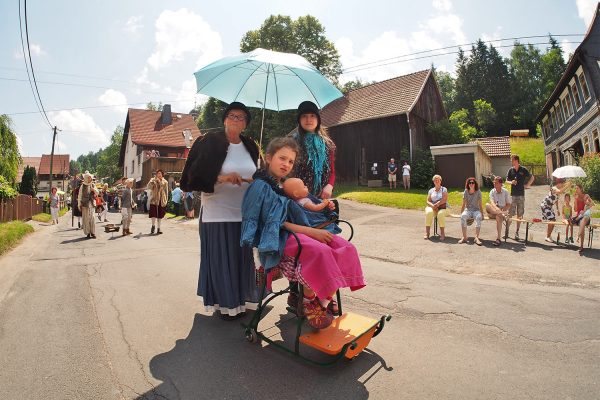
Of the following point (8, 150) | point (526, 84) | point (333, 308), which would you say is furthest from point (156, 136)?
point (526, 84)

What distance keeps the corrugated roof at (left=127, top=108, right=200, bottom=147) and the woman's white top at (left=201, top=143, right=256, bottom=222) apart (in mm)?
34730

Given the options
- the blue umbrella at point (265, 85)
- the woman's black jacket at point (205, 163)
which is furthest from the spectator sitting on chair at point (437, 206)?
the woman's black jacket at point (205, 163)

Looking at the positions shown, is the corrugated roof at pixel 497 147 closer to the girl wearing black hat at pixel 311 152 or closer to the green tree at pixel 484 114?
the green tree at pixel 484 114

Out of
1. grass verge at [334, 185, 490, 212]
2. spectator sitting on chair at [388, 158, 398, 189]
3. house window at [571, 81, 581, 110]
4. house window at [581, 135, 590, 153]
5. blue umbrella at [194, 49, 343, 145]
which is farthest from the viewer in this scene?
house window at [571, 81, 581, 110]

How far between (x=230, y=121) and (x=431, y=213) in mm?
7224

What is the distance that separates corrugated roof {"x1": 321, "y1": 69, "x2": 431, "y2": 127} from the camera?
24.6 meters

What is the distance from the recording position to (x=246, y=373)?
2.75 meters

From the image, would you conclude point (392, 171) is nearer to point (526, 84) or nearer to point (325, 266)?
point (325, 266)

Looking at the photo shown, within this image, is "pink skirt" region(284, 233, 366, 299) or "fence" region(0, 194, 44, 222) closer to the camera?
"pink skirt" region(284, 233, 366, 299)

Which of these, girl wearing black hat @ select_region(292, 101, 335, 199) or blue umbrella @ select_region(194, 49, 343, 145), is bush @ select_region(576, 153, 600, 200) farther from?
girl wearing black hat @ select_region(292, 101, 335, 199)

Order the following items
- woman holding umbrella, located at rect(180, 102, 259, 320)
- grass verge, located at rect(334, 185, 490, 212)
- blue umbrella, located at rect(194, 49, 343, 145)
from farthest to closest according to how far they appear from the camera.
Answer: grass verge, located at rect(334, 185, 490, 212) → blue umbrella, located at rect(194, 49, 343, 145) → woman holding umbrella, located at rect(180, 102, 259, 320)

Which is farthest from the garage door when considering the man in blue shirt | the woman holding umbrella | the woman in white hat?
the woman holding umbrella

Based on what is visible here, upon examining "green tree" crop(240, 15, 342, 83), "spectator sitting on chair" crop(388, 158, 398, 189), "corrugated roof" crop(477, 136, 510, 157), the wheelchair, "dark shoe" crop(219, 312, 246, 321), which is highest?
"green tree" crop(240, 15, 342, 83)

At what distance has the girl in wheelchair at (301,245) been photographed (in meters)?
2.66
